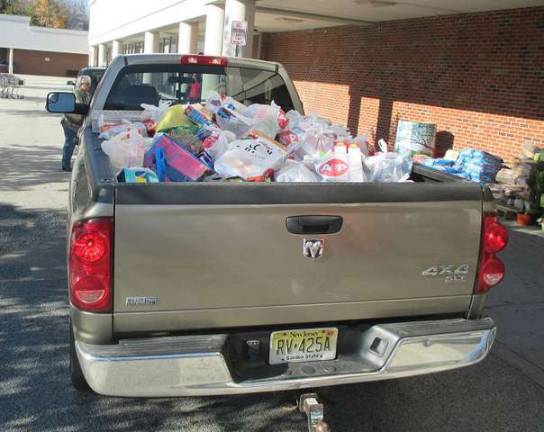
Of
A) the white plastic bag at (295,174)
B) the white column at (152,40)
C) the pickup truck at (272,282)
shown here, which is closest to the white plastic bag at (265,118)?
the white plastic bag at (295,174)

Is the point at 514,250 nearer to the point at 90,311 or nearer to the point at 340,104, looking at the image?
the point at 90,311

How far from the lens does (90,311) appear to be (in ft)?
8.65

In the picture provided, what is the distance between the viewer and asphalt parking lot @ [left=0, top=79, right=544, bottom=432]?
343 centimetres

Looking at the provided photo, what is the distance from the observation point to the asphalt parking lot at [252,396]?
3.43 meters

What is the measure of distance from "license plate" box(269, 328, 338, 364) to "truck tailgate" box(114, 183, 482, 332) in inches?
2.9

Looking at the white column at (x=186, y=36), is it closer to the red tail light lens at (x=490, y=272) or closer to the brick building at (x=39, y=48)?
the red tail light lens at (x=490, y=272)

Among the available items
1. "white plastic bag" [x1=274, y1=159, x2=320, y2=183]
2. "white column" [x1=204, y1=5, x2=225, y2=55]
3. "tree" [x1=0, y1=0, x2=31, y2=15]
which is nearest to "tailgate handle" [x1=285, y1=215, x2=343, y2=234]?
"white plastic bag" [x1=274, y1=159, x2=320, y2=183]

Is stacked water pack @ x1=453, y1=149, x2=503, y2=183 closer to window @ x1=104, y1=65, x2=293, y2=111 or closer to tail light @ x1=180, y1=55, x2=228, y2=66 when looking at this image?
window @ x1=104, y1=65, x2=293, y2=111

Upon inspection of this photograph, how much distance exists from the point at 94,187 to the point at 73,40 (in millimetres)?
69475

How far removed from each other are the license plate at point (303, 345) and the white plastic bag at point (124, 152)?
1306 mm

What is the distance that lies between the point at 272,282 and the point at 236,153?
89 centimetres

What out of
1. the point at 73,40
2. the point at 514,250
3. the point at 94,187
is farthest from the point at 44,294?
the point at 73,40

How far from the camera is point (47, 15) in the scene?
87125mm

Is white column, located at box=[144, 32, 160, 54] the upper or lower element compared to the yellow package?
upper
